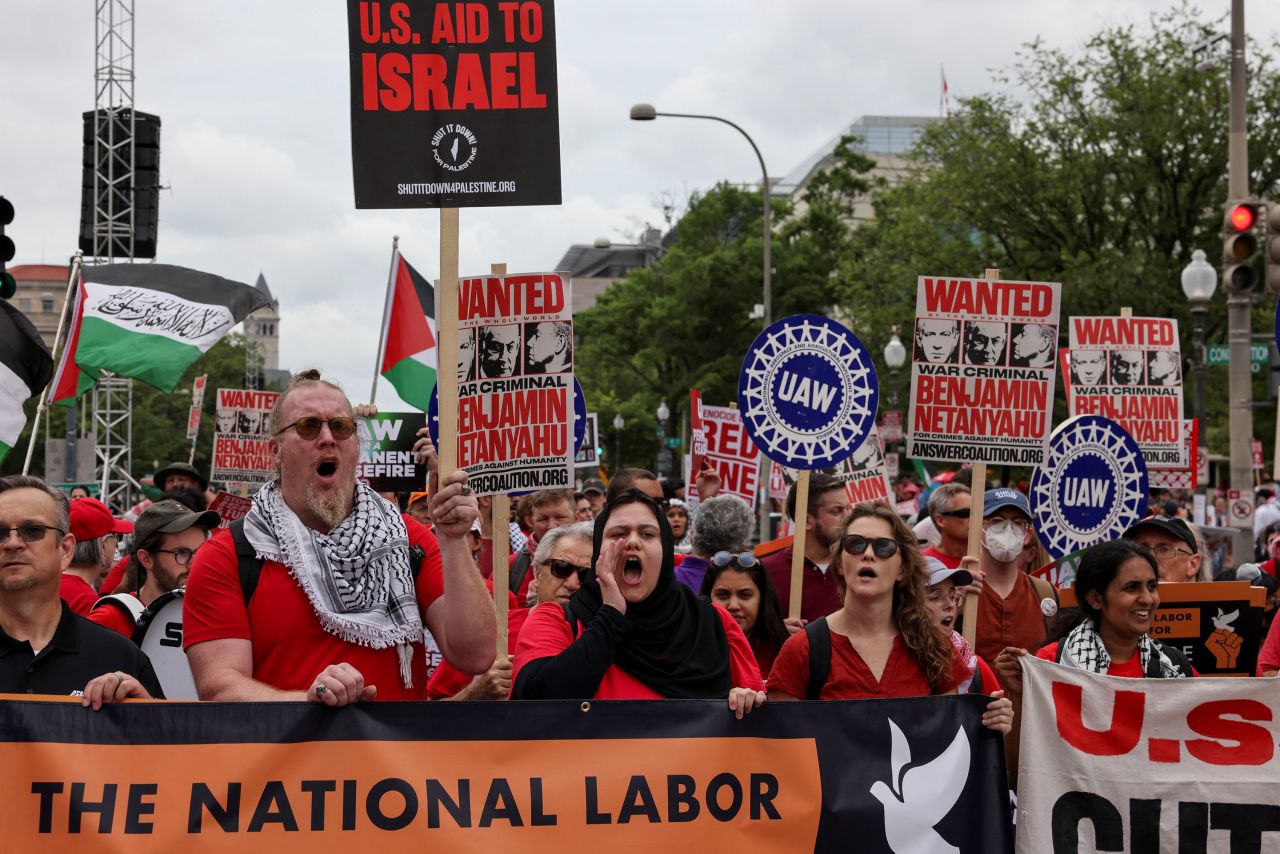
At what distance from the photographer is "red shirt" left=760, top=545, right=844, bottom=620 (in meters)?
7.42

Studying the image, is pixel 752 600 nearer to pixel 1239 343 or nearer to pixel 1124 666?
pixel 1124 666

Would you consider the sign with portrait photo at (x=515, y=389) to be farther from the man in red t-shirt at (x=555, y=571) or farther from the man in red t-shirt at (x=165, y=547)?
the man in red t-shirt at (x=165, y=547)

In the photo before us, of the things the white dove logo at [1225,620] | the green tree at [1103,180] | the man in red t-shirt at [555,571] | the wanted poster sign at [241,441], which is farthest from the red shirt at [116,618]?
the green tree at [1103,180]

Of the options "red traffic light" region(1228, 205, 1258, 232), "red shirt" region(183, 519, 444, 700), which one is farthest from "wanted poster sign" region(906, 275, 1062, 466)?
"red traffic light" region(1228, 205, 1258, 232)

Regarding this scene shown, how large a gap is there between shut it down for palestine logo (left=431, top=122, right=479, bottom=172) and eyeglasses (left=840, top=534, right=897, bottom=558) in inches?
68.0

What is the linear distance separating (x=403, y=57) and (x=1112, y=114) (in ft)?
119

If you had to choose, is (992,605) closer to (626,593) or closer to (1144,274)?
(626,593)

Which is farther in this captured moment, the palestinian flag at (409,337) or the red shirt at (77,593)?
the palestinian flag at (409,337)

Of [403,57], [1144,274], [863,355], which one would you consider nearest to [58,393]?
[863,355]

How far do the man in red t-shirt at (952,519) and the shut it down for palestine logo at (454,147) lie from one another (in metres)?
3.61

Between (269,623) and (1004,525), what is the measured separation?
14.0 feet

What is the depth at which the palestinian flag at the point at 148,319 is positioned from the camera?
9.44m

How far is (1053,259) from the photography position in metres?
39.5

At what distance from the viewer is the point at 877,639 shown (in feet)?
16.4
